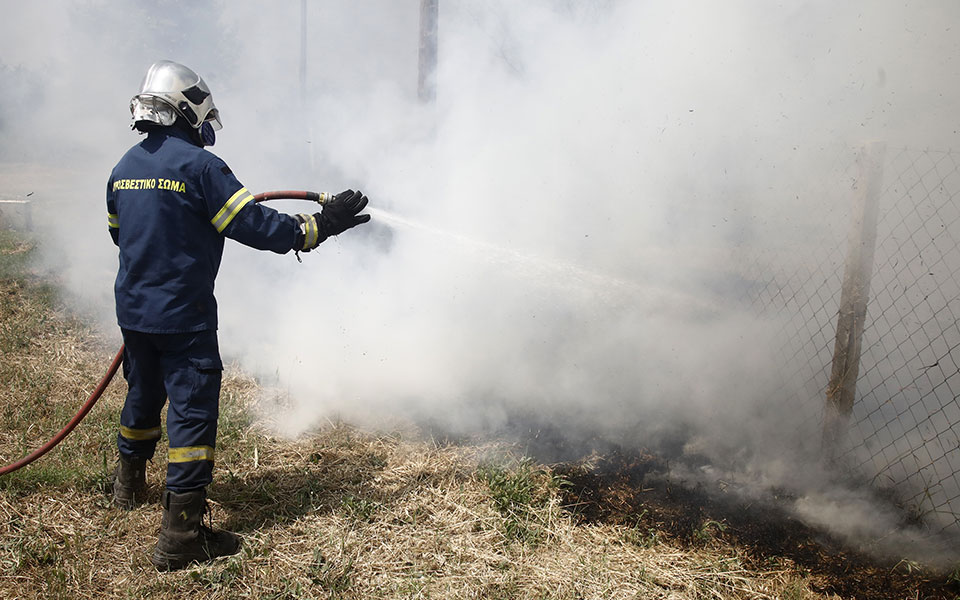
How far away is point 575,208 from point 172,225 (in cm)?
348

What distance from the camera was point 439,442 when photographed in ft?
13.2

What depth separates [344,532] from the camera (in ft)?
10.1

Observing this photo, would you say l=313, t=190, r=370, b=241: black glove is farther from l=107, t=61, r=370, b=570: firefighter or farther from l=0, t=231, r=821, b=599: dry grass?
l=0, t=231, r=821, b=599: dry grass

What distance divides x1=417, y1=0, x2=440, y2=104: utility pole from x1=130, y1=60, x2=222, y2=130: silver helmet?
2.78 meters

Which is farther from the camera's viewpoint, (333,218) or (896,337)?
(896,337)

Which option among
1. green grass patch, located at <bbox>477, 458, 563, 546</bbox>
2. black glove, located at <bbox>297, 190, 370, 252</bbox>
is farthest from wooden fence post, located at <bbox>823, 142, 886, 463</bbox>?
black glove, located at <bbox>297, 190, 370, 252</bbox>

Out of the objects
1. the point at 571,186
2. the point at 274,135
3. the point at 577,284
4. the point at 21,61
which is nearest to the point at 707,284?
the point at 577,284

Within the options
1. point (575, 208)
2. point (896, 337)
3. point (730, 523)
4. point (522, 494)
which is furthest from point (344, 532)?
point (896, 337)

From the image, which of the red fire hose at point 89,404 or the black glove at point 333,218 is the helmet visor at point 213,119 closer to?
the red fire hose at point 89,404

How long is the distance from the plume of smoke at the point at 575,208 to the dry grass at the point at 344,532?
55 centimetres

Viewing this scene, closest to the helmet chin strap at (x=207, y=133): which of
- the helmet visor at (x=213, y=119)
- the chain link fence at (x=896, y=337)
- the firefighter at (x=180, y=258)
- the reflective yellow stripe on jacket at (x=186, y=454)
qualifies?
the helmet visor at (x=213, y=119)

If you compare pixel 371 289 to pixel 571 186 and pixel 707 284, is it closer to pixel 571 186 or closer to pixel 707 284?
pixel 571 186

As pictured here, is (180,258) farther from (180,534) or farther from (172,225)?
(180,534)

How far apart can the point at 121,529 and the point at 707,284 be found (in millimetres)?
5864
